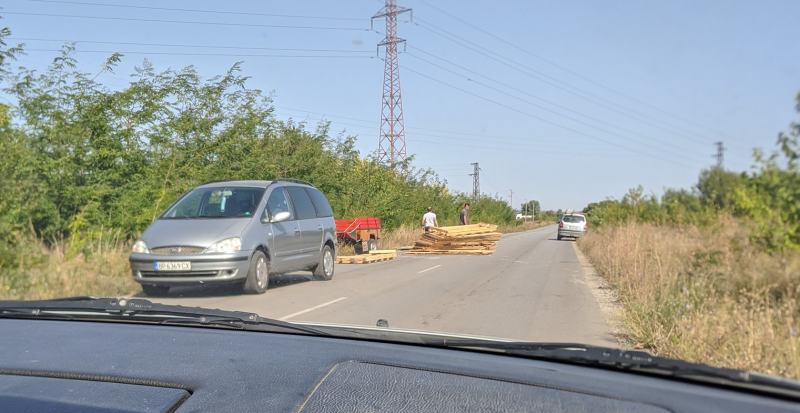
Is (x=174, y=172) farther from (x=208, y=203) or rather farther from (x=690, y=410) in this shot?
(x=690, y=410)

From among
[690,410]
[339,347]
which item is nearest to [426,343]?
[339,347]

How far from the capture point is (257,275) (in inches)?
376

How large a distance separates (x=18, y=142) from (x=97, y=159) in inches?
64.5

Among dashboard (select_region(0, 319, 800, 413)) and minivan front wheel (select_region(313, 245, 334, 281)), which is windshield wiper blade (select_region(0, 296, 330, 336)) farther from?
minivan front wheel (select_region(313, 245, 334, 281))

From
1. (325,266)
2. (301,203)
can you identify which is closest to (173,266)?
(301,203)

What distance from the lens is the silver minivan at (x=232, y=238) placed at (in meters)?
8.95

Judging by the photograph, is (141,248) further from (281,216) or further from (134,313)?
(134,313)

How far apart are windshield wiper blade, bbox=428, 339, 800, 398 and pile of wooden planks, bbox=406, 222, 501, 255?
59.4 ft

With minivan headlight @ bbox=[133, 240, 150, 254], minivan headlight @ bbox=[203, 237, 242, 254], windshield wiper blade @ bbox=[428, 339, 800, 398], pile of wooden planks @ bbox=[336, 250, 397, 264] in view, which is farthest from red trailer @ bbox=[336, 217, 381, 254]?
windshield wiper blade @ bbox=[428, 339, 800, 398]

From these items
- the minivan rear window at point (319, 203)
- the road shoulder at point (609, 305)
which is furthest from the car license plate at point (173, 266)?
the road shoulder at point (609, 305)

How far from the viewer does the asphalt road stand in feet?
23.9

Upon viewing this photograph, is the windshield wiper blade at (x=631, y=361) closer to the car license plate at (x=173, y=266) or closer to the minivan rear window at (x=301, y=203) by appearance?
the car license plate at (x=173, y=266)

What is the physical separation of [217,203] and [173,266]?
63.2 inches

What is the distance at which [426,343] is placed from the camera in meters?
2.91
